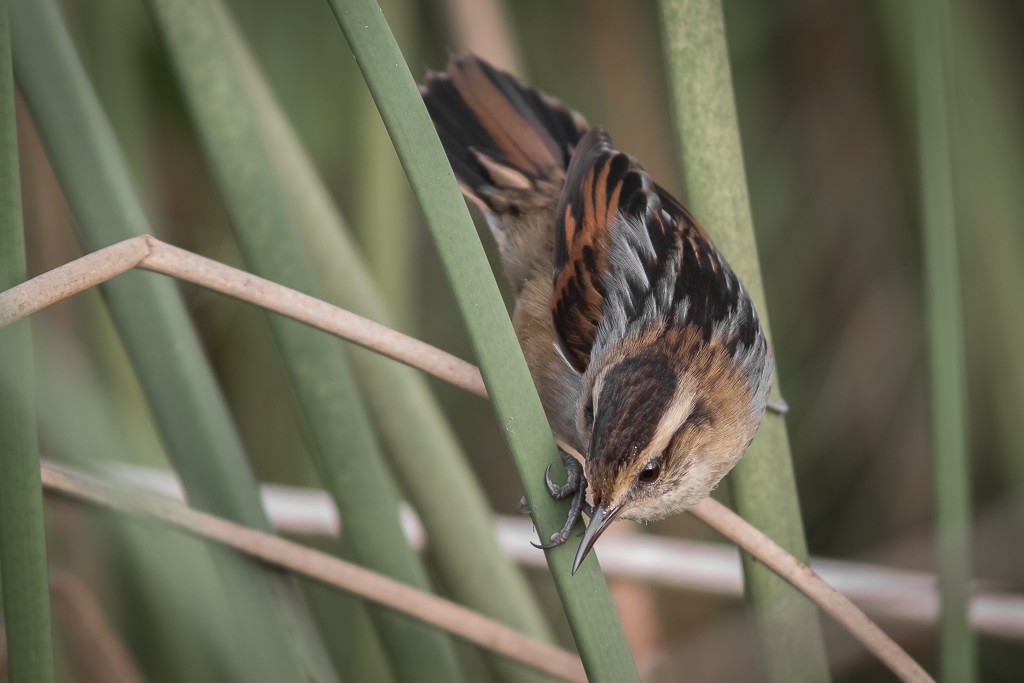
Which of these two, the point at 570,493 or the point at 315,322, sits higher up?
the point at 315,322

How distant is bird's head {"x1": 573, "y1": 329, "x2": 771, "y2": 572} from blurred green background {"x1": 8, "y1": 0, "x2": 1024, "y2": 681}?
3.06 feet

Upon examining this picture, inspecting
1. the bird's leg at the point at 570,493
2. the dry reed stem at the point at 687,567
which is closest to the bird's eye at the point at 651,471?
the bird's leg at the point at 570,493

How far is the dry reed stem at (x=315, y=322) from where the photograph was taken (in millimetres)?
1297

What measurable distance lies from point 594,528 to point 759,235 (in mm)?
2099

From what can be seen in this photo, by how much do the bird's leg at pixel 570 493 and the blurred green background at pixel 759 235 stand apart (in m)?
1.09

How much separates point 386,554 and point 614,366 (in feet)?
1.93

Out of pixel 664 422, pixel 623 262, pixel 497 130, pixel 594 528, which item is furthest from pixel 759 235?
pixel 594 528

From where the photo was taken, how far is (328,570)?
5.74ft

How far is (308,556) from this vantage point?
1752 mm

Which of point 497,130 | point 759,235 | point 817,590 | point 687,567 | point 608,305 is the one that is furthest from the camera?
point 759,235

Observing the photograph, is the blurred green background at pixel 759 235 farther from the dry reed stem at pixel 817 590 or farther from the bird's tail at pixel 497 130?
the dry reed stem at pixel 817 590

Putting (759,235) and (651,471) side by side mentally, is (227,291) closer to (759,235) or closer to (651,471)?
(651,471)

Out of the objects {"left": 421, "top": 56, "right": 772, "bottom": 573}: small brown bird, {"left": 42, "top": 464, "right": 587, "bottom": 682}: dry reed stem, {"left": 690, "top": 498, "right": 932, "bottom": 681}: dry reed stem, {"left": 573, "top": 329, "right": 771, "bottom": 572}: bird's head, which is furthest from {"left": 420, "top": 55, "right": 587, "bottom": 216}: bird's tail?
{"left": 690, "top": 498, "right": 932, "bottom": 681}: dry reed stem

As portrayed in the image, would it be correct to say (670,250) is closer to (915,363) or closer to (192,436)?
→ (192,436)
